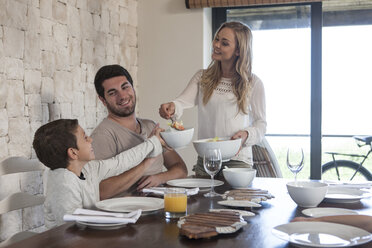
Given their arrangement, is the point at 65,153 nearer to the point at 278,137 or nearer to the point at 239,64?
the point at 239,64

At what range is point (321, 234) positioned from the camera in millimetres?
1249

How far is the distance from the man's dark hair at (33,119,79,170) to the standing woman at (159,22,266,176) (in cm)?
69

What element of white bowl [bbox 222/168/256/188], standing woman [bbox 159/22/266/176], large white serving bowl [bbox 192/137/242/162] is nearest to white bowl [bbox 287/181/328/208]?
white bowl [bbox 222/168/256/188]

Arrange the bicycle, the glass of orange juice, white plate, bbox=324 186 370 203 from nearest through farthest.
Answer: the glass of orange juice < white plate, bbox=324 186 370 203 < the bicycle

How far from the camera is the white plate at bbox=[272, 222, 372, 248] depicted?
1158 mm

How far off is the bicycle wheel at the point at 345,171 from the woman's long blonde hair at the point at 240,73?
202 centimetres

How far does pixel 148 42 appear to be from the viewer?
12.7 ft

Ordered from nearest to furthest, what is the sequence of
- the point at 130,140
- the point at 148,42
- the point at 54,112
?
1. the point at 130,140
2. the point at 54,112
3. the point at 148,42

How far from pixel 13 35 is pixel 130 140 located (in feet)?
2.81

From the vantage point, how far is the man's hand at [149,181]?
2033 millimetres

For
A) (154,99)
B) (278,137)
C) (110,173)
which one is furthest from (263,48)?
(110,173)

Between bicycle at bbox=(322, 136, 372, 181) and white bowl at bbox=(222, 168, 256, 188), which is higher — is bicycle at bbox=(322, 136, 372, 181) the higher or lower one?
the lower one

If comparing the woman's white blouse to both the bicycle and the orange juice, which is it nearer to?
the orange juice

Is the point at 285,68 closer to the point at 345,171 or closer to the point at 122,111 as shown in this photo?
the point at 345,171
